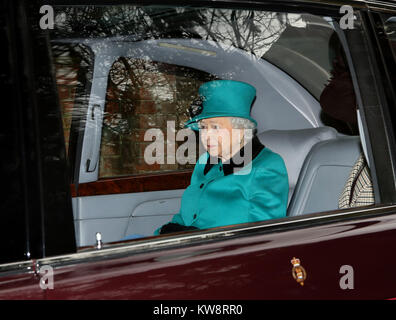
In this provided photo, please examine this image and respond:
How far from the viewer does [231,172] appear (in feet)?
7.32

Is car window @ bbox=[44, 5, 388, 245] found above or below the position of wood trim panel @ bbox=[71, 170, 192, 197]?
above

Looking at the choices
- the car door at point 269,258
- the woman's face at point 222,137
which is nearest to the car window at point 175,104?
the woman's face at point 222,137

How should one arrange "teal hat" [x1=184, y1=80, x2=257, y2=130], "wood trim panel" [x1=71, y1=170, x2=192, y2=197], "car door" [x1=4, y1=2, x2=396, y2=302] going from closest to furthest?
"car door" [x1=4, y1=2, x2=396, y2=302] < "teal hat" [x1=184, y1=80, x2=257, y2=130] < "wood trim panel" [x1=71, y1=170, x2=192, y2=197]

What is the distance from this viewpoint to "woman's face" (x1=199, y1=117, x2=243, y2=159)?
7.42ft

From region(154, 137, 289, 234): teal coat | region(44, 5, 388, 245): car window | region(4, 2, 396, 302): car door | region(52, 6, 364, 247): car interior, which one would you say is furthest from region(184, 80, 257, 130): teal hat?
region(4, 2, 396, 302): car door

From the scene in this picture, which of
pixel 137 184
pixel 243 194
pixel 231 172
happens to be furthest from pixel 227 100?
pixel 137 184

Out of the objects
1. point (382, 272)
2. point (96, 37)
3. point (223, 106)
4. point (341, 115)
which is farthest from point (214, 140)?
point (382, 272)

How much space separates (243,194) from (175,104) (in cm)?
102

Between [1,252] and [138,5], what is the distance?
758 millimetres

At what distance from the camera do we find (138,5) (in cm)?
149

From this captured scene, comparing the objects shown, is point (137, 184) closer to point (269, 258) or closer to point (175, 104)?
point (175, 104)

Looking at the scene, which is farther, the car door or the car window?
the car window

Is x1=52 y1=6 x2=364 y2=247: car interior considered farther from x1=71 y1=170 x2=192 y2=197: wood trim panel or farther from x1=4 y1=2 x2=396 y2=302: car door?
x1=4 y1=2 x2=396 y2=302: car door

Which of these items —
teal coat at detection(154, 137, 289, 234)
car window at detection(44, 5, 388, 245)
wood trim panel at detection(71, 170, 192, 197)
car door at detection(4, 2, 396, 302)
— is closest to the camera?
car door at detection(4, 2, 396, 302)
